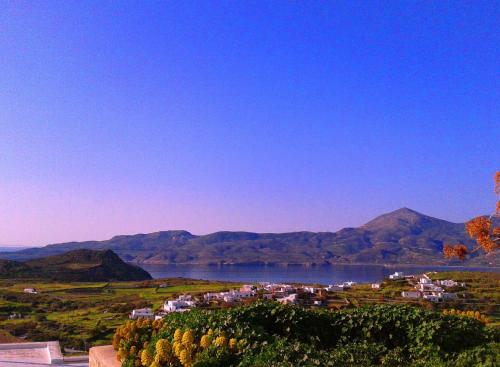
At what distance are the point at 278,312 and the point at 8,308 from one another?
2031 centimetres

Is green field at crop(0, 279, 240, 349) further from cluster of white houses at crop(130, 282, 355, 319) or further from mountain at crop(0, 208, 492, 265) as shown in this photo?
mountain at crop(0, 208, 492, 265)

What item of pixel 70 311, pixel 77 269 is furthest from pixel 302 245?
pixel 70 311

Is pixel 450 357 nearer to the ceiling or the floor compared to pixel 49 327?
nearer to the ceiling

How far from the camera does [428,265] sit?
88.9 meters

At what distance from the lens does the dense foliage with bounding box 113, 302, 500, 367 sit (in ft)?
12.8

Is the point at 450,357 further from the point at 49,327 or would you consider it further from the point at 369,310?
the point at 49,327

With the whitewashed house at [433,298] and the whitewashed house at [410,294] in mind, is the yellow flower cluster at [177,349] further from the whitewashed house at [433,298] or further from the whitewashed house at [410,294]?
the whitewashed house at [410,294]

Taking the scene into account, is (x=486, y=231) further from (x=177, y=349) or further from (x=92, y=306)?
(x=92, y=306)

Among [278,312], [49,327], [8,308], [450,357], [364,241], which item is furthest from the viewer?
[364,241]

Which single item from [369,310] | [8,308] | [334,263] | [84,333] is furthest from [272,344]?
[334,263]

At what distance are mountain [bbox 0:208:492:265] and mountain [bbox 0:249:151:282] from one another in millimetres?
59947

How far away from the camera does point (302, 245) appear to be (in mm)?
144250

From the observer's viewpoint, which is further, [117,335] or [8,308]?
[8,308]

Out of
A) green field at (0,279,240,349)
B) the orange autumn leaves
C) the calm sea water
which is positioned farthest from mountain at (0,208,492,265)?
the orange autumn leaves
